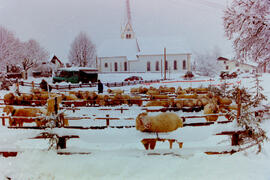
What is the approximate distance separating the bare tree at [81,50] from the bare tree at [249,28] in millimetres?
16460

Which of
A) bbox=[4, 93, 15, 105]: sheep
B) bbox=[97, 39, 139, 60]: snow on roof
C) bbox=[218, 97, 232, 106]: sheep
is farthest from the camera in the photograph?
bbox=[97, 39, 139, 60]: snow on roof

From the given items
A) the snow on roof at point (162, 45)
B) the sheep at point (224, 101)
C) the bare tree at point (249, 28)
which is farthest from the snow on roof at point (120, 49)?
the bare tree at point (249, 28)

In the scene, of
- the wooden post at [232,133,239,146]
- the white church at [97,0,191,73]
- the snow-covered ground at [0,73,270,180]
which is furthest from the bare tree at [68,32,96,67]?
the wooden post at [232,133,239,146]

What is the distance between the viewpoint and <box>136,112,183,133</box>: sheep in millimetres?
4086

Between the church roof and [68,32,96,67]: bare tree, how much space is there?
9.98 metres

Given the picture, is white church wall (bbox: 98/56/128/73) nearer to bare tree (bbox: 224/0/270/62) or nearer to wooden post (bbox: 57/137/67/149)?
bare tree (bbox: 224/0/270/62)

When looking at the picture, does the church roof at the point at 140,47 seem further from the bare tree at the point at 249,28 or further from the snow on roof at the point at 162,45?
the bare tree at the point at 249,28

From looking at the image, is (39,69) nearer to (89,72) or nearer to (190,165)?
(89,72)

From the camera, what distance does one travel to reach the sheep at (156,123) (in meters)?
4.09

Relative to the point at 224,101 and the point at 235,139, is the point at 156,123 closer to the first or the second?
the point at 235,139

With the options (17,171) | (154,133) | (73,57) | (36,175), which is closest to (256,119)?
(154,133)

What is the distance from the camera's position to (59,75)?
26125mm

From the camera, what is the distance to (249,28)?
6.93 meters

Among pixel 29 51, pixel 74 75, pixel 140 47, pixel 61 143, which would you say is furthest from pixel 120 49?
pixel 61 143
